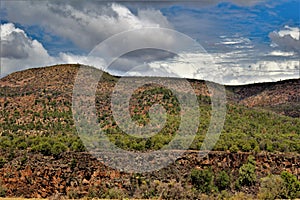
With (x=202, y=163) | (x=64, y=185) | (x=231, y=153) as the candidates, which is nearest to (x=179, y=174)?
(x=202, y=163)

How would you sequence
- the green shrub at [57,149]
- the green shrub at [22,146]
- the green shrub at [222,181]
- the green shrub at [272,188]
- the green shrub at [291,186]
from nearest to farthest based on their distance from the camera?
the green shrub at [272,188]
the green shrub at [291,186]
the green shrub at [222,181]
the green shrub at [57,149]
the green shrub at [22,146]

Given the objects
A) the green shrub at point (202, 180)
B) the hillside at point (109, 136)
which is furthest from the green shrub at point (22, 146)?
the green shrub at point (202, 180)

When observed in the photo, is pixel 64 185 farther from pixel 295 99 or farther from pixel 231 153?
pixel 295 99

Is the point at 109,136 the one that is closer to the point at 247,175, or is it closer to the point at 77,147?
the point at 77,147

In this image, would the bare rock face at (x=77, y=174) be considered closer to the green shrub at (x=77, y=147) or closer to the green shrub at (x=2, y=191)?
the green shrub at (x=77, y=147)

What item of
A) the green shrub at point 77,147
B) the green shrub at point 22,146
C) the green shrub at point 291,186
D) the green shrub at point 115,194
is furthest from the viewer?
the green shrub at point 22,146

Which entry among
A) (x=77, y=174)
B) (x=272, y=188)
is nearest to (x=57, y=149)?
(x=77, y=174)
